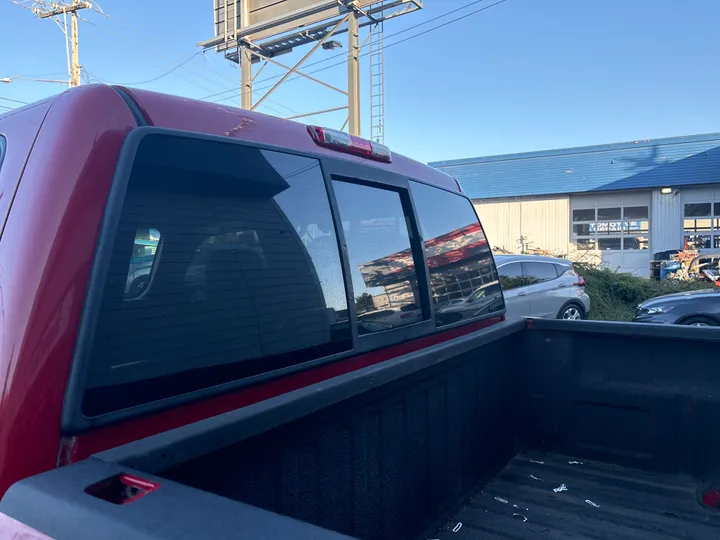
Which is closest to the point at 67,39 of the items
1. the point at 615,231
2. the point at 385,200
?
the point at 615,231

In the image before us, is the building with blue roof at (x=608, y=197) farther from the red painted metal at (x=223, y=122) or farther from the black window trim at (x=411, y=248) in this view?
the red painted metal at (x=223, y=122)

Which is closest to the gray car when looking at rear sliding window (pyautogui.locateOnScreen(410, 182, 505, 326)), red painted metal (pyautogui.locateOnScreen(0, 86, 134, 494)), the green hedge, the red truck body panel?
the green hedge

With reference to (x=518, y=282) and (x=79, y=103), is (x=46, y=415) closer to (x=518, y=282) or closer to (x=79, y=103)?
(x=79, y=103)

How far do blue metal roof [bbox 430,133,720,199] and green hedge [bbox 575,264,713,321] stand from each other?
10.5 meters

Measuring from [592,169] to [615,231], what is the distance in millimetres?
2845

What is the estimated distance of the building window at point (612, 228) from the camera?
24.8 metres

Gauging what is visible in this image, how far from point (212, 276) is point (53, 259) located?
0.50 m

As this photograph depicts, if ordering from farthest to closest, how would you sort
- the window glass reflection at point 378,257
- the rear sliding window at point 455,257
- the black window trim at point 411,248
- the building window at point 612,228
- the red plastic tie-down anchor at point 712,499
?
the building window at point 612,228, the rear sliding window at point 455,257, the red plastic tie-down anchor at point 712,499, the window glass reflection at point 378,257, the black window trim at point 411,248

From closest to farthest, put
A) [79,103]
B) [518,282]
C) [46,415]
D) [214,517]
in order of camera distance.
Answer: [214,517] → [46,415] → [79,103] → [518,282]

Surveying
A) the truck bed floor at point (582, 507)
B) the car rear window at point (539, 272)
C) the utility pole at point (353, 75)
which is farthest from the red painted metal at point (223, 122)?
the utility pole at point (353, 75)

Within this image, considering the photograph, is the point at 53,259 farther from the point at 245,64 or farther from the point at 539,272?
the point at 245,64

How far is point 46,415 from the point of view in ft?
4.50

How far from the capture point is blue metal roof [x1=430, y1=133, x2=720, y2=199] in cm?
2341

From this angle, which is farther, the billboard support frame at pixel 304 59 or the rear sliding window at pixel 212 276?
the billboard support frame at pixel 304 59
